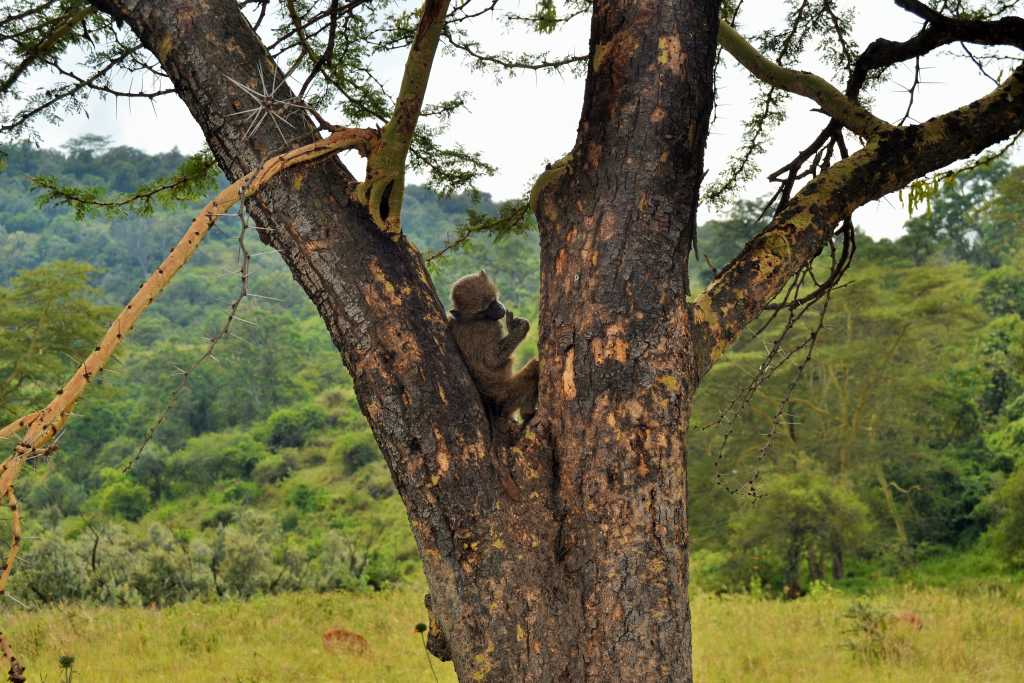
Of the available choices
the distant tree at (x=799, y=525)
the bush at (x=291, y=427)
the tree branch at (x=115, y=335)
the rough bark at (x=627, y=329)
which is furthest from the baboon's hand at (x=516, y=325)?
the bush at (x=291, y=427)

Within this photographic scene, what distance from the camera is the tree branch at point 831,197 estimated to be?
2.47 metres

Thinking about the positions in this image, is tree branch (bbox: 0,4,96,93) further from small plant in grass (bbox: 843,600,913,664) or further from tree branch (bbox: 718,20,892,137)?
small plant in grass (bbox: 843,600,913,664)

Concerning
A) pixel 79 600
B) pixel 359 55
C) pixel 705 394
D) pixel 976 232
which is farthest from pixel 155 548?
pixel 976 232

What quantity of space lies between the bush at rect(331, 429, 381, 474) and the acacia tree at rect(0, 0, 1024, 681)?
24.1 metres

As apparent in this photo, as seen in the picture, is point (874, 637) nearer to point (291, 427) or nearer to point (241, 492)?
point (241, 492)

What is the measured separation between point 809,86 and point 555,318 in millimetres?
1420

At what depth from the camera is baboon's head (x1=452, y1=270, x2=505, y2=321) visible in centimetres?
351

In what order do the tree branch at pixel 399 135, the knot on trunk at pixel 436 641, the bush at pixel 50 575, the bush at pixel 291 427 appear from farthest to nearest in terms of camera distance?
1. the bush at pixel 291 427
2. the bush at pixel 50 575
3. the knot on trunk at pixel 436 641
4. the tree branch at pixel 399 135

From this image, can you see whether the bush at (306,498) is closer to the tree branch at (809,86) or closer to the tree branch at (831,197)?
the tree branch at (809,86)

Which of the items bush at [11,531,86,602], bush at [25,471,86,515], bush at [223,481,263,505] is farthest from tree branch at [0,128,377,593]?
bush at [223,481,263,505]

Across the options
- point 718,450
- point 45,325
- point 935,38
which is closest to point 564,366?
point 935,38

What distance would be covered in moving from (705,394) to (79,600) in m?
12.4

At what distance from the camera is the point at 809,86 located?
3.09 meters

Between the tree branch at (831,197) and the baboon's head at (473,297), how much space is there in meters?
1.17
